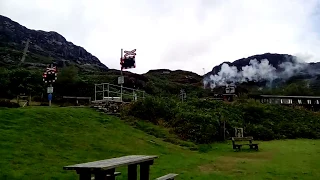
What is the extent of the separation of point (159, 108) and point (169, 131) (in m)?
2.77

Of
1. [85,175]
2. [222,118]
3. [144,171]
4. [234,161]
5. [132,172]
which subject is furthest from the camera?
[222,118]

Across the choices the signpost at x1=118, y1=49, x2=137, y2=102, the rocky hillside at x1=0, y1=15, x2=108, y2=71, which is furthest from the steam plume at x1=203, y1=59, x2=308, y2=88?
the signpost at x1=118, y1=49, x2=137, y2=102

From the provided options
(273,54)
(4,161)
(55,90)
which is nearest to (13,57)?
(55,90)

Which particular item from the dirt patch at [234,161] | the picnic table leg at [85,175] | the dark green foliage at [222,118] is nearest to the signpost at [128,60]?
the dark green foliage at [222,118]

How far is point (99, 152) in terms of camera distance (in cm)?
1231

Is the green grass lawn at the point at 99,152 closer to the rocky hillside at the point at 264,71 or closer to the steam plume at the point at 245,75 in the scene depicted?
the steam plume at the point at 245,75

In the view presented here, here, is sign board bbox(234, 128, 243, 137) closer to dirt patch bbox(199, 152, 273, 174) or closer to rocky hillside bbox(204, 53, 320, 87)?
dirt patch bbox(199, 152, 273, 174)

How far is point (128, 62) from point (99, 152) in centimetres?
1298

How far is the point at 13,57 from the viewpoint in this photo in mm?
67375

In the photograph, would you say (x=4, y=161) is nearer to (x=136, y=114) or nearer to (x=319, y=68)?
(x=136, y=114)

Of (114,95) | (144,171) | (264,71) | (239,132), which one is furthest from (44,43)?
(144,171)

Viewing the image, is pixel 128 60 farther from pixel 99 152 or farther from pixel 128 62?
pixel 99 152

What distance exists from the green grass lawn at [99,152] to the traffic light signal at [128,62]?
677cm

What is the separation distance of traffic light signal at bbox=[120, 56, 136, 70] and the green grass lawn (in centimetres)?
677
